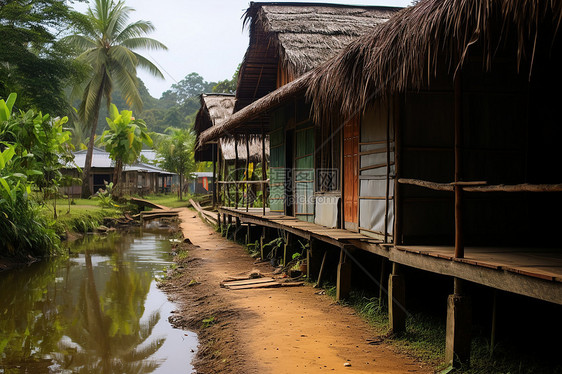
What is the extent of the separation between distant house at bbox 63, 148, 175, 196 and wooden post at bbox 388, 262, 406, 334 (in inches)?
1045

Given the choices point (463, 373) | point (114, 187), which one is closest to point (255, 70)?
point (463, 373)

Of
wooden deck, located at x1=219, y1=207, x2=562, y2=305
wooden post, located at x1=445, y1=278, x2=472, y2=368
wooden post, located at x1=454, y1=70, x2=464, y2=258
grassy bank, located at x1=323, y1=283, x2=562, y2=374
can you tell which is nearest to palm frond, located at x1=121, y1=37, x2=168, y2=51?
wooden deck, located at x1=219, y1=207, x2=562, y2=305

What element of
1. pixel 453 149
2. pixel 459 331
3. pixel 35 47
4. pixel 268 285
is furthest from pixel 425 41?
pixel 35 47

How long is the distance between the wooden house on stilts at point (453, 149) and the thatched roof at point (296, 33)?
8.78 ft

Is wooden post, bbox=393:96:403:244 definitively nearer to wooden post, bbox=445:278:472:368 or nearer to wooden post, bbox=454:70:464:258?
wooden post, bbox=454:70:464:258

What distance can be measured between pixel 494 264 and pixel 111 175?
99.7 feet

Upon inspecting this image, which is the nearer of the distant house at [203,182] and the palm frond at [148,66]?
the palm frond at [148,66]

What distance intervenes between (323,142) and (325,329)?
12.7 ft

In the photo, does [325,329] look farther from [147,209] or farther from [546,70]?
[147,209]

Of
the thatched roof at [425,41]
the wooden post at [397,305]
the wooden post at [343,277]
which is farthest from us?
the wooden post at [343,277]

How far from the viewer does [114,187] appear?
2430 cm

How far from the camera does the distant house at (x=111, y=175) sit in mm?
30641

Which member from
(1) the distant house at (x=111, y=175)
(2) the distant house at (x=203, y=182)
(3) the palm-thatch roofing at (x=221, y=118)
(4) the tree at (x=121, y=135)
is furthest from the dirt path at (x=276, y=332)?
(2) the distant house at (x=203, y=182)

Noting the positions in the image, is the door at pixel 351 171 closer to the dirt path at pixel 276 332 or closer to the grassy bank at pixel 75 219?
the dirt path at pixel 276 332
